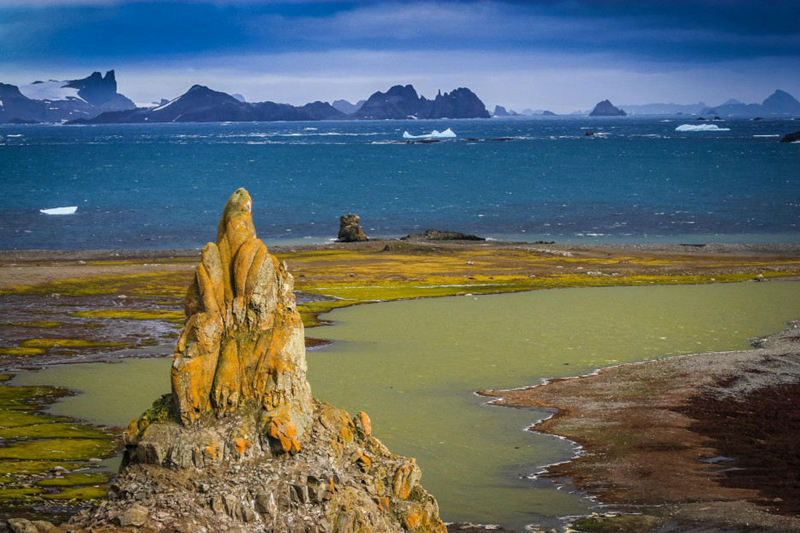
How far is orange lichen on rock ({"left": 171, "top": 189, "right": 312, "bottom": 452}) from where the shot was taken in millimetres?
25375

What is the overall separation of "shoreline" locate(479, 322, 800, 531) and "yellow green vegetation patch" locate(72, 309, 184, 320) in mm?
28933

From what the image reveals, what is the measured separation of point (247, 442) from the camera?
80.5 ft

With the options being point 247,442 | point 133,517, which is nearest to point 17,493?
point 133,517

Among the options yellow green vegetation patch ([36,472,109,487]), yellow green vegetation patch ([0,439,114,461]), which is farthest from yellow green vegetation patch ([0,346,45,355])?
yellow green vegetation patch ([36,472,109,487])

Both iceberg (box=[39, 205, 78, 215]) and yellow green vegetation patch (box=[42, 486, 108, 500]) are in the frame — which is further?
iceberg (box=[39, 205, 78, 215])

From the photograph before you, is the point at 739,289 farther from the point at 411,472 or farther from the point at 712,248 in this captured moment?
the point at 411,472

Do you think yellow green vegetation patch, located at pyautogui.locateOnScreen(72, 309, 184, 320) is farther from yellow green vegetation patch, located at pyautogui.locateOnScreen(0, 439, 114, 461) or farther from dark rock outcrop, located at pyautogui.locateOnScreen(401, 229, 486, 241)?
dark rock outcrop, located at pyautogui.locateOnScreen(401, 229, 486, 241)

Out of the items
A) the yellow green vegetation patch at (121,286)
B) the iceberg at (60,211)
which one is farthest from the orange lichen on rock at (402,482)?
the iceberg at (60,211)

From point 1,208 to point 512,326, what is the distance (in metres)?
112

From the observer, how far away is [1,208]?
513 feet

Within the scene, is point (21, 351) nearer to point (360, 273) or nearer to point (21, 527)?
point (360, 273)

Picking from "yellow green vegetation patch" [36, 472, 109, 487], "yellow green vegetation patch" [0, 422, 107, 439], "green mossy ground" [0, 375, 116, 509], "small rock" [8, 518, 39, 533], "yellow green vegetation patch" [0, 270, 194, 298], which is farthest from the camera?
"yellow green vegetation patch" [0, 270, 194, 298]

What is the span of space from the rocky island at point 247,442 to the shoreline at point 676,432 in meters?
9.59

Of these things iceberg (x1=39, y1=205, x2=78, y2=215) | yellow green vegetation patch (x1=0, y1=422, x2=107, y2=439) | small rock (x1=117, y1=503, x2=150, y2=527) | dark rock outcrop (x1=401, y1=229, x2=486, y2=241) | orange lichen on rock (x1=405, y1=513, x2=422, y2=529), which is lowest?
dark rock outcrop (x1=401, y1=229, x2=486, y2=241)
